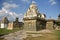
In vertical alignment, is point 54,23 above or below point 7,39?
above

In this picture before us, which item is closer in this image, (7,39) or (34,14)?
(7,39)

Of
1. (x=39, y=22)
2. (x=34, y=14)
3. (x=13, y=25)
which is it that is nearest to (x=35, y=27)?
(x=39, y=22)

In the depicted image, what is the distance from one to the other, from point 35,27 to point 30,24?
0.35 meters

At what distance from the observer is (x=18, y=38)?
301 cm

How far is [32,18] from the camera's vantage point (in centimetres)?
464

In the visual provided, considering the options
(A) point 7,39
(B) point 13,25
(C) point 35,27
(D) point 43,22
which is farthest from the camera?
(B) point 13,25

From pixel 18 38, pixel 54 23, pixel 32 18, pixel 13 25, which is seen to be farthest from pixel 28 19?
pixel 13 25

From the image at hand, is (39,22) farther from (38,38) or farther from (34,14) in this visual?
(38,38)

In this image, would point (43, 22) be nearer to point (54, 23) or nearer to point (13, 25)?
point (54, 23)

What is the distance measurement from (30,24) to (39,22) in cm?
30

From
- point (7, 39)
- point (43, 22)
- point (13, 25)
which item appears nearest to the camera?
point (7, 39)

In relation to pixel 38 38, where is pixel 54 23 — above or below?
above

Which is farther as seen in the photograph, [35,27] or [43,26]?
[43,26]

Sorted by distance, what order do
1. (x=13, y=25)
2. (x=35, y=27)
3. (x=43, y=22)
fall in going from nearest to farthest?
1. (x=35, y=27)
2. (x=43, y=22)
3. (x=13, y=25)
